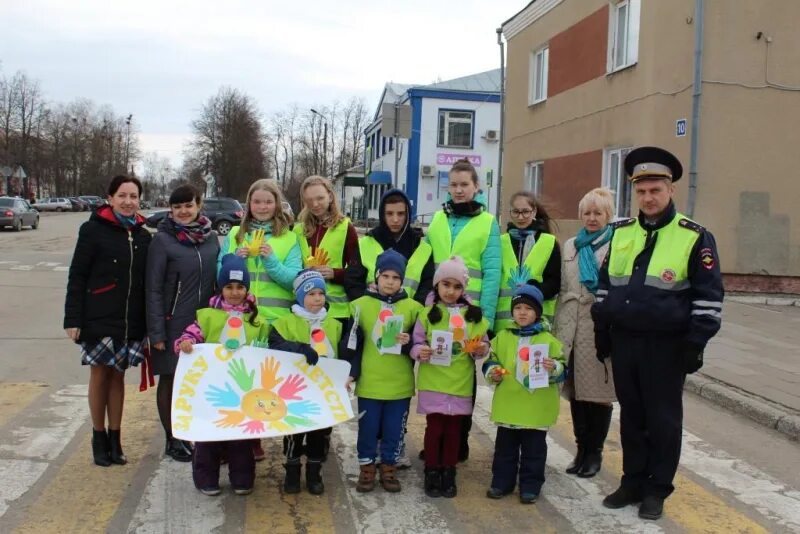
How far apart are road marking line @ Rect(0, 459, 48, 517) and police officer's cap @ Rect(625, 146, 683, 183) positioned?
419cm

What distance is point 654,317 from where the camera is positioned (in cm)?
409

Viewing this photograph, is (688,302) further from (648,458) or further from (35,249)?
(35,249)

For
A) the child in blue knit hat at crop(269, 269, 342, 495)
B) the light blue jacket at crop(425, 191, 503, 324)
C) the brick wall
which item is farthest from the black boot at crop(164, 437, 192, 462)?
→ the brick wall

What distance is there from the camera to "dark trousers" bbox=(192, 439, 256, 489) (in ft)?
14.4

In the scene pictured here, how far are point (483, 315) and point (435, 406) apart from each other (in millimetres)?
692

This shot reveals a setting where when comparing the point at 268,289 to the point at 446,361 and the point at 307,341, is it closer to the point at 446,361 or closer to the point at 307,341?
the point at 307,341

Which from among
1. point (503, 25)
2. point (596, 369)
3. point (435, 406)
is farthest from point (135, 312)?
point (503, 25)

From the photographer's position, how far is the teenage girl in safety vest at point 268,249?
4.77 meters

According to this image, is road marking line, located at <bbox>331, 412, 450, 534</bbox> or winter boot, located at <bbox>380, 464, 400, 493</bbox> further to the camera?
winter boot, located at <bbox>380, 464, 400, 493</bbox>

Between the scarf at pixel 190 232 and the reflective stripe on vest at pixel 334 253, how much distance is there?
0.64m

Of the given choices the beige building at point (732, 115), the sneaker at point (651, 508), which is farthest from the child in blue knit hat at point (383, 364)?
the beige building at point (732, 115)

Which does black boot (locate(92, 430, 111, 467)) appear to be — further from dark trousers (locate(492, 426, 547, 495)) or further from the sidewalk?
the sidewalk

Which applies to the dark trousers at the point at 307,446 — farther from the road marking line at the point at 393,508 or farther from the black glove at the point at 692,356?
the black glove at the point at 692,356

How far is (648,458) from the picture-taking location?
4414 millimetres
